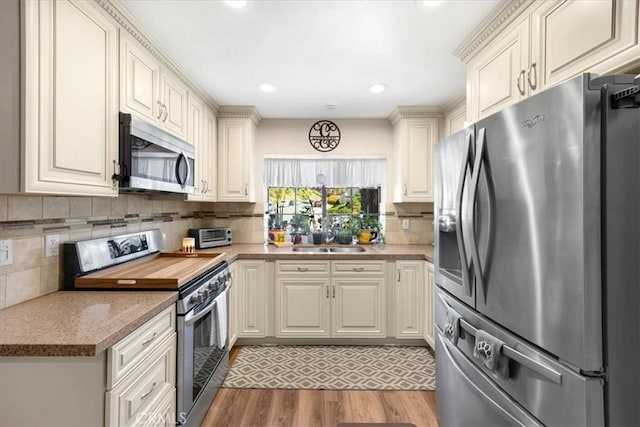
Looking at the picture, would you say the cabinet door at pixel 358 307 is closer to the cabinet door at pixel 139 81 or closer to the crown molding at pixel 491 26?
the crown molding at pixel 491 26

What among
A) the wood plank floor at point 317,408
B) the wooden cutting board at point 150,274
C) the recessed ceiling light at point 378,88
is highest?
the recessed ceiling light at point 378,88

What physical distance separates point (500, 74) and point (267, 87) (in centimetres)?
180

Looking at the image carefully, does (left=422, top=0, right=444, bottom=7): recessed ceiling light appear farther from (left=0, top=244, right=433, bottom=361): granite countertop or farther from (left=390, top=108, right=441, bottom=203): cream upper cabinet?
(left=0, top=244, right=433, bottom=361): granite countertop

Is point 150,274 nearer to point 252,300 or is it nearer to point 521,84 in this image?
point 252,300

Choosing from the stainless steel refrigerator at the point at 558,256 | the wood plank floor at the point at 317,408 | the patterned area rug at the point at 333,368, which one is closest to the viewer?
the stainless steel refrigerator at the point at 558,256

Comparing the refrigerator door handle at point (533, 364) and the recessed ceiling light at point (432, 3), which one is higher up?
the recessed ceiling light at point (432, 3)

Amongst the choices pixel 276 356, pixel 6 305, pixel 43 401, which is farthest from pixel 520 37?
pixel 276 356

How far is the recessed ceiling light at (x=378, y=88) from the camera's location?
110 inches

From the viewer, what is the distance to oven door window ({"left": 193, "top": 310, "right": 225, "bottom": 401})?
190cm

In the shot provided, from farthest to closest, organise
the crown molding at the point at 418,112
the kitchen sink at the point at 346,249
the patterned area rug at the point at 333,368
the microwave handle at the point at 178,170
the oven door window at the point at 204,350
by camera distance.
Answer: the kitchen sink at the point at 346,249 → the crown molding at the point at 418,112 → the patterned area rug at the point at 333,368 → the microwave handle at the point at 178,170 → the oven door window at the point at 204,350

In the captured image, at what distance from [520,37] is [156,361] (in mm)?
2243

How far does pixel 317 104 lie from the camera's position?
131 inches

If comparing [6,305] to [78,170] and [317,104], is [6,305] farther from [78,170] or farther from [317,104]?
[317,104]

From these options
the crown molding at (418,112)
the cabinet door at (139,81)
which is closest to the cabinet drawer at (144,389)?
the cabinet door at (139,81)
